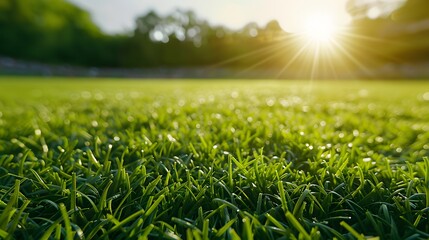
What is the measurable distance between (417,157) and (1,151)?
2.85 metres

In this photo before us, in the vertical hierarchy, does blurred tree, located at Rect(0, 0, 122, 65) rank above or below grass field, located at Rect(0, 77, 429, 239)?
above

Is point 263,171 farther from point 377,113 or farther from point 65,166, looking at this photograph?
point 377,113

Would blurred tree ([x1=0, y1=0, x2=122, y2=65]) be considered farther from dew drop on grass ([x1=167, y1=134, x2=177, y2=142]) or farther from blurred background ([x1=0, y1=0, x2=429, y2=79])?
dew drop on grass ([x1=167, y1=134, x2=177, y2=142])

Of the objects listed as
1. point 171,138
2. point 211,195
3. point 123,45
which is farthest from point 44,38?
point 211,195

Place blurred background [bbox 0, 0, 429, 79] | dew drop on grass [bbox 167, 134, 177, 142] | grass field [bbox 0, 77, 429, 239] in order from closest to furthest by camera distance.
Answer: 1. grass field [bbox 0, 77, 429, 239]
2. dew drop on grass [bbox 167, 134, 177, 142]
3. blurred background [bbox 0, 0, 429, 79]

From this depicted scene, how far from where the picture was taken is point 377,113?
15.3 feet

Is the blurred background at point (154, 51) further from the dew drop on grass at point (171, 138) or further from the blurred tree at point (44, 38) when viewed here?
the dew drop on grass at point (171, 138)

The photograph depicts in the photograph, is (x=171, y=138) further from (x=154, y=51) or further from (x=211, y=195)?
(x=154, y=51)

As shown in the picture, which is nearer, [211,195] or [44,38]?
[211,195]

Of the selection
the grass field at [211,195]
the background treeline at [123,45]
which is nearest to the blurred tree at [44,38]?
the background treeline at [123,45]

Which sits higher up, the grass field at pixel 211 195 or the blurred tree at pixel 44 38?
the blurred tree at pixel 44 38

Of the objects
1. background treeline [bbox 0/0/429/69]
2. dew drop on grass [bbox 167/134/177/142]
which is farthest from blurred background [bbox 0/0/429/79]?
dew drop on grass [bbox 167/134/177/142]

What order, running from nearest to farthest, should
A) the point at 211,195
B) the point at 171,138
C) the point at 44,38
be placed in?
the point at 211,195, the point at 171,138, the point at 44,38

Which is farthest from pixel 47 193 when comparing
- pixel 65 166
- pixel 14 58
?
pixel 14 58
